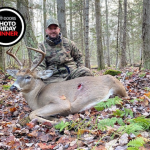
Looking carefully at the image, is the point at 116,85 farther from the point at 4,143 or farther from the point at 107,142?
the point at 4,143

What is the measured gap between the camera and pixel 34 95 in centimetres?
499

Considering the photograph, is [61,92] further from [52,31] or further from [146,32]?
[146,32]

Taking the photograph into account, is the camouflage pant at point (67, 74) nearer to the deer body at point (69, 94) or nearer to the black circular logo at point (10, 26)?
the deer body at point (69, 94)

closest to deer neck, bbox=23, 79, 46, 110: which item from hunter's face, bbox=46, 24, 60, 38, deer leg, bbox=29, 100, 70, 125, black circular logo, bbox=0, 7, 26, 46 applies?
deer leg, bbox=29, 100, 70, 125

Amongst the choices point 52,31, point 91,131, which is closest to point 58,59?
point 52,31

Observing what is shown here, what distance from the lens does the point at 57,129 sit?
3611 mm

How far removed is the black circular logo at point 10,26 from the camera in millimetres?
8164

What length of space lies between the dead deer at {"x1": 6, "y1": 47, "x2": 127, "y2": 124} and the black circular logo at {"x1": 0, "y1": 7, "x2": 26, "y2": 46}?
3.64 m

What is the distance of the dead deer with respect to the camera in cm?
431

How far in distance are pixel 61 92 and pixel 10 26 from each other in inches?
196

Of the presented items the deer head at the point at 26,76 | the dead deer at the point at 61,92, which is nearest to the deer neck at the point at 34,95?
the dead deer at the point at 61,92

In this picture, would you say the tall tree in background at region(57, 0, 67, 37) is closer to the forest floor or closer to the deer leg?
the forest floor

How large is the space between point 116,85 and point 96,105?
2.51 feet

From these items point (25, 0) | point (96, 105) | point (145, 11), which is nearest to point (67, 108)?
point (96, 105)
